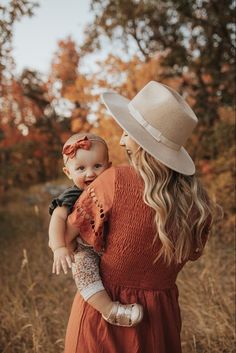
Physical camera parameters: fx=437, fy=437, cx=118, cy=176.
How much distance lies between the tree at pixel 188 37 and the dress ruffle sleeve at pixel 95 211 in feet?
20.1

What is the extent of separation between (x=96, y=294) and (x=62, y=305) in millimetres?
2854

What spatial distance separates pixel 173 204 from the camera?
161cm

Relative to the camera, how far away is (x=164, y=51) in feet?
29.8

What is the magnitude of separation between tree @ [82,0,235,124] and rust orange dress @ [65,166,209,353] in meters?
6.15

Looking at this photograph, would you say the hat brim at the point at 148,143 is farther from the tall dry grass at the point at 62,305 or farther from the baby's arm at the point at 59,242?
the tall dry grass at the point at 62,305

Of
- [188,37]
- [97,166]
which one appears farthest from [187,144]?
[97,166]

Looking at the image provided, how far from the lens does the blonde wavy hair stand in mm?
1575

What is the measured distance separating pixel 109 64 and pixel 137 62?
2.60 feet

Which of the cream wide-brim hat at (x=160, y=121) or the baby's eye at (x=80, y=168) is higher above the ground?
the cream wide-brim hat at (x=160, y=121)

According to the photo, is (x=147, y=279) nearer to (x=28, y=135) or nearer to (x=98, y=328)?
(x=98, y=328)

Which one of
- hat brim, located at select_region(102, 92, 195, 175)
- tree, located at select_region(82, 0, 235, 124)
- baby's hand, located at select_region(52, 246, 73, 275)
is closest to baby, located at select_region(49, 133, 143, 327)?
baby's hand, located at select_region(52, 246, 73, 275)

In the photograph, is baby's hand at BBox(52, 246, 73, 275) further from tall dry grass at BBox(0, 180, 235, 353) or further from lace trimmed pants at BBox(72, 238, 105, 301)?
tall dry grass at BBox(0, 180, 235, 353)

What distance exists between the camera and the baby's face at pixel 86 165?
1.77 metres

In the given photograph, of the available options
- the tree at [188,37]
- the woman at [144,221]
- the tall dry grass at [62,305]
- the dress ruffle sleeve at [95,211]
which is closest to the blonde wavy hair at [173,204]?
the woman at [144,221]
